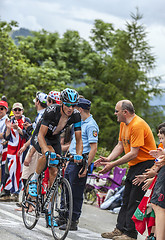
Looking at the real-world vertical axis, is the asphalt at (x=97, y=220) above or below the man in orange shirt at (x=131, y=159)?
below

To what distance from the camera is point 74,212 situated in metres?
7.50

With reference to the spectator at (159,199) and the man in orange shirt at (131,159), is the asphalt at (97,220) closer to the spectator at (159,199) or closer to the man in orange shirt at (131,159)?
the man in orange shirt at (131,159)

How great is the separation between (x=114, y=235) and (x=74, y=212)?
29.8 inches

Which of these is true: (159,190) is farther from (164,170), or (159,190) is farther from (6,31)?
(6,31)

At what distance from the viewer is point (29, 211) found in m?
7.03

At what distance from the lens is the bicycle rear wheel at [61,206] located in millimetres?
6207

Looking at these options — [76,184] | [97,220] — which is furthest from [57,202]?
[97,220]

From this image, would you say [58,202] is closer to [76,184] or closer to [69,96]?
[76,184]

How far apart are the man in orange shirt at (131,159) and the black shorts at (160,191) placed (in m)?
1.05

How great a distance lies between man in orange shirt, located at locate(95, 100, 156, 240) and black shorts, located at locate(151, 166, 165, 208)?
1.05 metres

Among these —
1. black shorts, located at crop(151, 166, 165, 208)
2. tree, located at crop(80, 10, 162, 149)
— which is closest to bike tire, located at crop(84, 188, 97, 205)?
black shorts, located at crop(151, 166, 165, 208)

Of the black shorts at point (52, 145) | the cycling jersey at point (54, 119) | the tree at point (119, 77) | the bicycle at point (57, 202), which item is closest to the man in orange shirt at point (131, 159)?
the black shorts at point (52, 145)

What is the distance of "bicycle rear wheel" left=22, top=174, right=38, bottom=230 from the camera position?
6.87m

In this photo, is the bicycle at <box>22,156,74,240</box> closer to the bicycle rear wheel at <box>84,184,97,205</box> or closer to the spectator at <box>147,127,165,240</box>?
the spectator at <box>147,127,165,240</box>
